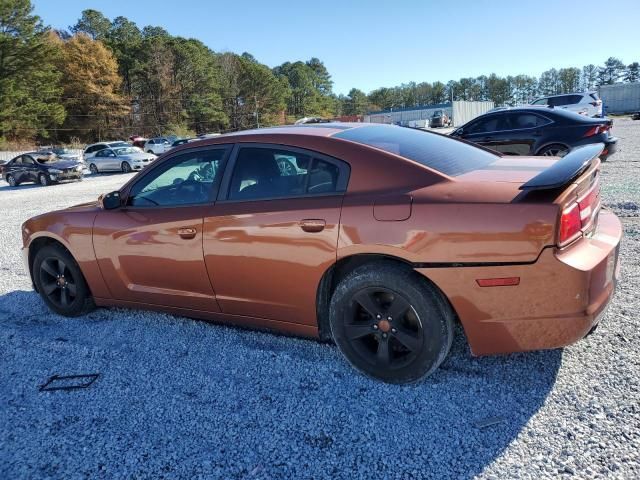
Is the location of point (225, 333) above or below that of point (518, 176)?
below

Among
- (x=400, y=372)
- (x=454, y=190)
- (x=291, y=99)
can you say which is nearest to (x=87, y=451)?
(x=400, y=372)

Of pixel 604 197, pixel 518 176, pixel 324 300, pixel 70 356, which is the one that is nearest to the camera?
pixel 518 176

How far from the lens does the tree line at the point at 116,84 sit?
4888cm

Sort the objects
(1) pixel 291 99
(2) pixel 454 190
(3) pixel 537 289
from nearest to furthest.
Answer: (3) pixel 537 289
(2) pixel 454 190
(1) pixel 291 99

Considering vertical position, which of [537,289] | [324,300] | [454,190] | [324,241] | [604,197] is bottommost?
[604,197]

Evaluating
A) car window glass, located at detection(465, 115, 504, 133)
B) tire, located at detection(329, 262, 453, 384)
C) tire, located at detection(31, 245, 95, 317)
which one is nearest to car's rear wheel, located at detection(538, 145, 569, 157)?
car window glass, located at detection(465, 115, 504, 133)

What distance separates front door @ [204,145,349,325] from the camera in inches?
113

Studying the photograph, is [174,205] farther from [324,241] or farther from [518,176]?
[518,176]

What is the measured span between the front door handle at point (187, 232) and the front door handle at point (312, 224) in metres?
0.89

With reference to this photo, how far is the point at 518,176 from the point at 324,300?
1365 mm

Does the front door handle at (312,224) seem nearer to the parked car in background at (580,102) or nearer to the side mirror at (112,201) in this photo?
the side mirror at (112,201)

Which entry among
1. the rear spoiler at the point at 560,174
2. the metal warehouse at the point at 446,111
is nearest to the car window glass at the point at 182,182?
the rear spoiler at the point at 560,174

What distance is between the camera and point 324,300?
3.00 metres

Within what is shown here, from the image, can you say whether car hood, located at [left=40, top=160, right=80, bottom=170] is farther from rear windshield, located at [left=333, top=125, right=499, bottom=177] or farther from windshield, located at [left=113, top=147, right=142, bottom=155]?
rear windshield, located at [left=333, top=125, right=499, bottom=177]
